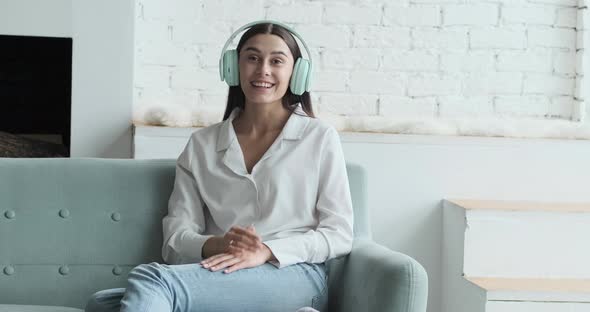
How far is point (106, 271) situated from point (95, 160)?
28cm

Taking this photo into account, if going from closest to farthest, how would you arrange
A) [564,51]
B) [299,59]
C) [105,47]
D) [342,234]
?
[342,234] → [299,59] → [105,47] → [564,51]

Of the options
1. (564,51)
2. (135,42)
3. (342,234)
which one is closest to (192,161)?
(342,234)

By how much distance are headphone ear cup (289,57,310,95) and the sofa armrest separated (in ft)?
1.34

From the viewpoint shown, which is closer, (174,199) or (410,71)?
(174,199)

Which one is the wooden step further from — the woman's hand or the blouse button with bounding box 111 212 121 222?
the blouse button with bounding box 111 212 121 222

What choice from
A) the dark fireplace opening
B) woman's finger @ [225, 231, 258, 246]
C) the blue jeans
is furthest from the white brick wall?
the blue jeans

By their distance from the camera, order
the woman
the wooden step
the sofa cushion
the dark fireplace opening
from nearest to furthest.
A: the woman < the sofa cushion < the wooden step < the dark fireplace opening

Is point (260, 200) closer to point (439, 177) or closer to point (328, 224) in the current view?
point (328, 224)

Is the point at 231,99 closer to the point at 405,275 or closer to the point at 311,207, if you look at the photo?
the point at 311,207

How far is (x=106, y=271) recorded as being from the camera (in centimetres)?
222

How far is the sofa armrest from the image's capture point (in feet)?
5.96

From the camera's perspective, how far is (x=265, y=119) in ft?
7.48

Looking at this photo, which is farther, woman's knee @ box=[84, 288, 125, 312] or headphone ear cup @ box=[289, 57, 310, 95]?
headphone ear cup @ box=[289, 57, 310, 95]

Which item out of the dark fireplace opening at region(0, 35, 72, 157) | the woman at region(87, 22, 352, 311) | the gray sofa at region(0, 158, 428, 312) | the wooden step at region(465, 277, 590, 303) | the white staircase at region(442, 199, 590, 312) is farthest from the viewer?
the dark fireplace opening at region(0, 35, 72, 157)
